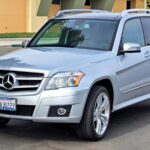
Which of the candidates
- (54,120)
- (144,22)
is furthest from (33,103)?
(144,22)

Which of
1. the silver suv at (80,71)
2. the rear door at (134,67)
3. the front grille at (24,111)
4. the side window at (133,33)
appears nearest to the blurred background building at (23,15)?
→ the silver suv at (80,71)

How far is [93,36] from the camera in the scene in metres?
7.70

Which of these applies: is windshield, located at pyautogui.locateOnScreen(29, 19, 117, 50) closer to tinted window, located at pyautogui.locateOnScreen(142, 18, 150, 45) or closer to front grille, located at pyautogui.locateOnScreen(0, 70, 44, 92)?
tinted window, located at pyautogui.locateOnScreen(142, 18, 150, 45)

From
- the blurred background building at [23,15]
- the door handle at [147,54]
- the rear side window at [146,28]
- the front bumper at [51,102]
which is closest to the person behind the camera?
the front bumper at [51,102]

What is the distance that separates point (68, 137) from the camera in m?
7.02

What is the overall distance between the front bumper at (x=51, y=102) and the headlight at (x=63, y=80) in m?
0.07

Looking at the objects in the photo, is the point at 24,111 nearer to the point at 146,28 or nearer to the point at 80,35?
the point at 80,35

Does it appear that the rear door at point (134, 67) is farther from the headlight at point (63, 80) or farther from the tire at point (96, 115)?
the headlight at point (63, 80)

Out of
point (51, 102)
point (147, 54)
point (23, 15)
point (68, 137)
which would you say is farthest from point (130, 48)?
point (23, 15)

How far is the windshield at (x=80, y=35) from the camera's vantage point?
7586 mm

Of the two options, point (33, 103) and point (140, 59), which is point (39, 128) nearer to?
point (33, 103)

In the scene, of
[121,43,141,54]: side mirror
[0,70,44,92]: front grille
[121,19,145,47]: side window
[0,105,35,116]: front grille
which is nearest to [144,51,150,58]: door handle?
[121,19,145,47]: side window

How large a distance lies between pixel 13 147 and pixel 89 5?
4576 centimetres

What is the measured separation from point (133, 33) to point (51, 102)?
8.03 ft
